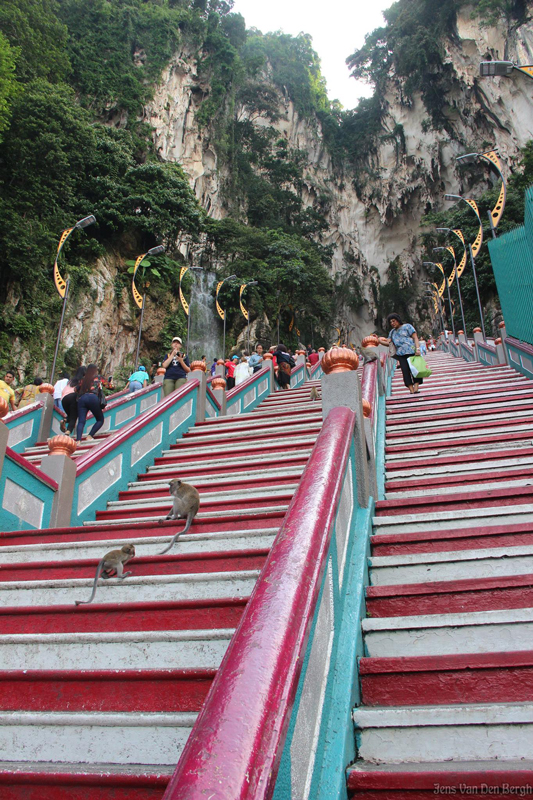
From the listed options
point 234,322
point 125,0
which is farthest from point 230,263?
point 125,0

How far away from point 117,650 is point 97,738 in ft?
1.62

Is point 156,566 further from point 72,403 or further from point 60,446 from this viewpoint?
point 72,403

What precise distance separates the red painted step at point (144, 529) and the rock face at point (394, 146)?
112 ft

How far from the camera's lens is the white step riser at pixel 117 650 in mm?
2453

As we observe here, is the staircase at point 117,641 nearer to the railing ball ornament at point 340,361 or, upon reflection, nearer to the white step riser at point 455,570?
the white step riser at point 455,570

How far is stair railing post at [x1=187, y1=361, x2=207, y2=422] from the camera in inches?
327

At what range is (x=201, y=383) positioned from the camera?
8.43 metres

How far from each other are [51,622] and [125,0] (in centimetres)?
4254

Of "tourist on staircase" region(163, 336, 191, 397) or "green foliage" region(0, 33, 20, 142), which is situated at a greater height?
"green foliage" region(0, 33, 20, 142)

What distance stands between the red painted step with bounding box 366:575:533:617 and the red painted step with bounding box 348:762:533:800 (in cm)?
90

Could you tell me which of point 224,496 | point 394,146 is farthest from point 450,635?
point 394,146

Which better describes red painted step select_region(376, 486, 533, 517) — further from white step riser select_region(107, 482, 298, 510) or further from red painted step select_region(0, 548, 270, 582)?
red painted step select_region(0, 548, 270, 582)

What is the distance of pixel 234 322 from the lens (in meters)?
32.7

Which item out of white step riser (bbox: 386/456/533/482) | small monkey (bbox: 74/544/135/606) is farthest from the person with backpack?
small monkey (bbox: 74/544/135/606)
